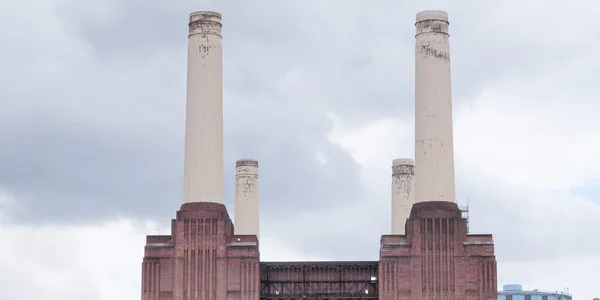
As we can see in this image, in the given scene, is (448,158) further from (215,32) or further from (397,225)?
(397,225)

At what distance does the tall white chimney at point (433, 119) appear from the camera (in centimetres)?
10888

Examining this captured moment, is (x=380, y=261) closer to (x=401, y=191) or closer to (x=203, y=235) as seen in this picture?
(x=203, y=235)

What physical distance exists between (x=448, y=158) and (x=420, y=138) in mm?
2645

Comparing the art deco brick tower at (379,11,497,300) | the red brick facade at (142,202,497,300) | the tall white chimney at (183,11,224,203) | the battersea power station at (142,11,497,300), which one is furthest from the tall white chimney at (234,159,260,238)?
the art deco brick tower at (379,11,497,300)

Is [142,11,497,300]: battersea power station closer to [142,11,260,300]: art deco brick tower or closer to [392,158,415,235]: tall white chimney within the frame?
[142,11,260,300]: art deco brick tower

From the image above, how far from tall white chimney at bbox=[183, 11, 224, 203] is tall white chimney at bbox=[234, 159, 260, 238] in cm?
3747

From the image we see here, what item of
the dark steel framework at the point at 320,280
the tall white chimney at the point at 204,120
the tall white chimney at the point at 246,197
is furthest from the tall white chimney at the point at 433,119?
the tall white chimney at the point at 246,197

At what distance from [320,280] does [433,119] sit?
51.3ft

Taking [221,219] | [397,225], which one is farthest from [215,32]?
[397,225]

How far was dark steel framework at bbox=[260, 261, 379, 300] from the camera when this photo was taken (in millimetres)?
111938

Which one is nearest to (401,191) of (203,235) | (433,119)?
(433,119)

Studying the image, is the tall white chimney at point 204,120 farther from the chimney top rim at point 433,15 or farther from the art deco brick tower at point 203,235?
the chimney top rim at point 433,15

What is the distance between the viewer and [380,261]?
10831 centimetres

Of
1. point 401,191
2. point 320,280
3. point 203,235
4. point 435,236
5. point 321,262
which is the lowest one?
point 320,280
